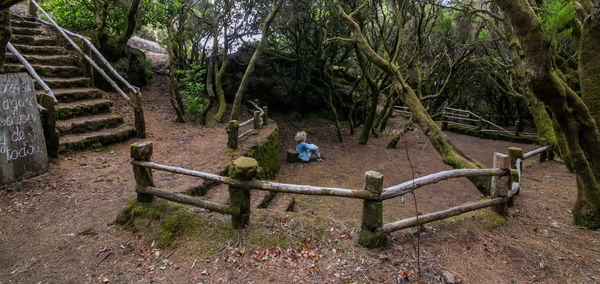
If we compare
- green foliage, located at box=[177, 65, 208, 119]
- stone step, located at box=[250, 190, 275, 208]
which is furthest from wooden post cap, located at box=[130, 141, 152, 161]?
green foliage, located at box=[177, 65, 208, 119]

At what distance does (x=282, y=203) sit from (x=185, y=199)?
3.02 m

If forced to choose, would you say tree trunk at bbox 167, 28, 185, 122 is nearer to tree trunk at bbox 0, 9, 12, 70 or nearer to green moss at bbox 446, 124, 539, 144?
tree trunk at bbox 0, 9, 12, 70

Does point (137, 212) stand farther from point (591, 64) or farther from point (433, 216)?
point (591, 64)

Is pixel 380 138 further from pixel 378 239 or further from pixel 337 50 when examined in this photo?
pixel 378 239

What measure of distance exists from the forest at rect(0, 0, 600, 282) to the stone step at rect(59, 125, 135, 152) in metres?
2.41

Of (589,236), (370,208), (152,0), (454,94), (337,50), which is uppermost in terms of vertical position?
(152,0)

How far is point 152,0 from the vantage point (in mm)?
12609

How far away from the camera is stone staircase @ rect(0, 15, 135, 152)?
24.1ft

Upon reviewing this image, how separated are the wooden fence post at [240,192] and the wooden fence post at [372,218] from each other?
1.38 m

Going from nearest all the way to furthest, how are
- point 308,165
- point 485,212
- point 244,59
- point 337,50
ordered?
point 485,212 < point 308,165 < point 337,50 < point 244,59

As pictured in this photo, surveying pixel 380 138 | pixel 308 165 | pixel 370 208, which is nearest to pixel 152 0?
pixel 308 165

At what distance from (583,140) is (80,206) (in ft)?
24.5

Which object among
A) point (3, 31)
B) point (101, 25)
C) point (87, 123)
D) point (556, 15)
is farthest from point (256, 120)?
point (556, 15)

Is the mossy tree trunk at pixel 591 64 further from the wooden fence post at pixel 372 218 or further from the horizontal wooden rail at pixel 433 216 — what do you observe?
the wooden fence post at pixel 372 218
